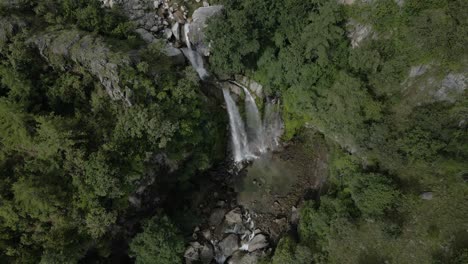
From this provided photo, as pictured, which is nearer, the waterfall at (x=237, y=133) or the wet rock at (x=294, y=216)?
the wet rock at (x=294, y=216)

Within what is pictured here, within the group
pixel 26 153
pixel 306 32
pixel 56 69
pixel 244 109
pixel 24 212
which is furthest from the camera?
pixel 244 109

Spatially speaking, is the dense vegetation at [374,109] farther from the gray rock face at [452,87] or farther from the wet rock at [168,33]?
the wet rock at [168,33]

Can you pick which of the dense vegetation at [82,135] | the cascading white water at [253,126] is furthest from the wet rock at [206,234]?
the cascading white water at [253,126]

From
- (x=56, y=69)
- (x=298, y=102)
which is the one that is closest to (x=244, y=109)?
(x=298, y=102)

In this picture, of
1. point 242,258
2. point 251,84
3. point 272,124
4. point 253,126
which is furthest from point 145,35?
point 242,258

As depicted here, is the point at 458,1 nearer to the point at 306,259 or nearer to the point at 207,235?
the point at 306,259

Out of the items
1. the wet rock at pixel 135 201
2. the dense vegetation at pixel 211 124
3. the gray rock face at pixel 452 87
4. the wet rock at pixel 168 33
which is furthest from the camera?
the wet rock at pixel 168 33
